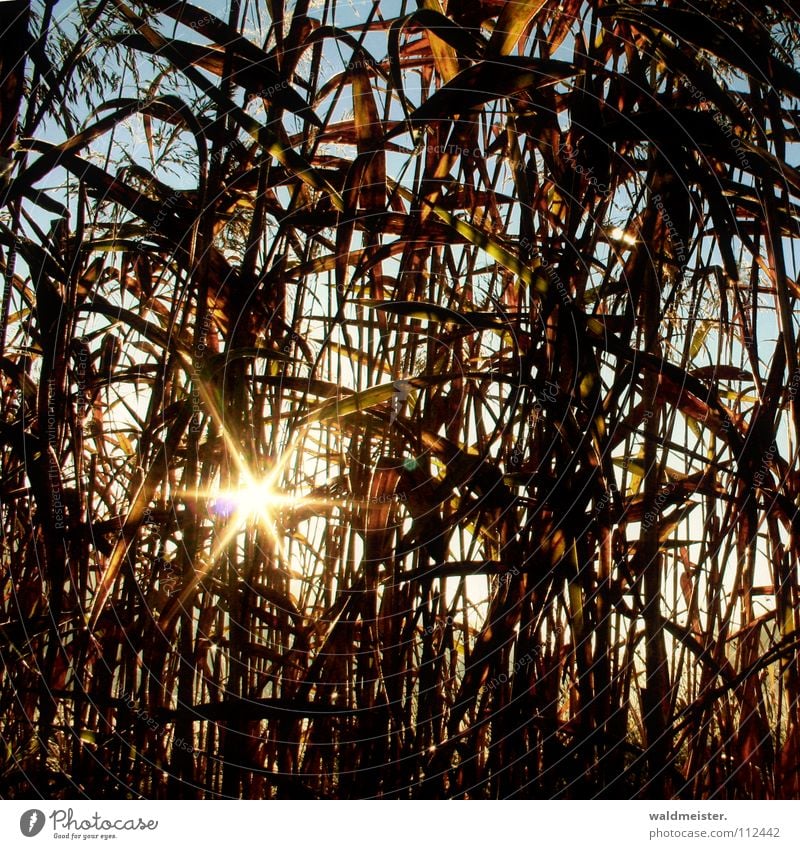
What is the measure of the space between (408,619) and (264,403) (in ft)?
0.82

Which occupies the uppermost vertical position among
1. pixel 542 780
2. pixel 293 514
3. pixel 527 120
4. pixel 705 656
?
pixel 527 120

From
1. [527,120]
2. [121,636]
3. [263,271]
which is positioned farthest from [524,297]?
[121,636]

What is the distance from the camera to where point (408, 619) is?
2.14ft

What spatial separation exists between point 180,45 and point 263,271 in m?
0.24

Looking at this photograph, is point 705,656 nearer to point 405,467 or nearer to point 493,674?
point 493,674

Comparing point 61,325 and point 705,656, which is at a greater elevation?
point 61,325

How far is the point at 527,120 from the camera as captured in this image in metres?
0.69

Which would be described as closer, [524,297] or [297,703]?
[297,703]

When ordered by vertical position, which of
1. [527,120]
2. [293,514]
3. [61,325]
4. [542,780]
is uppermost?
[527,120]

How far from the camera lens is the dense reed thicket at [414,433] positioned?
614 mm

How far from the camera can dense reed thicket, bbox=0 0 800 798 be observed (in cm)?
61

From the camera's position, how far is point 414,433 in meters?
0.66

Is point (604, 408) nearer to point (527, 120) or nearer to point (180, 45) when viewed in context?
point (527, 120)

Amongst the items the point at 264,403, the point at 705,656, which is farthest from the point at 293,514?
the point at 705,656
